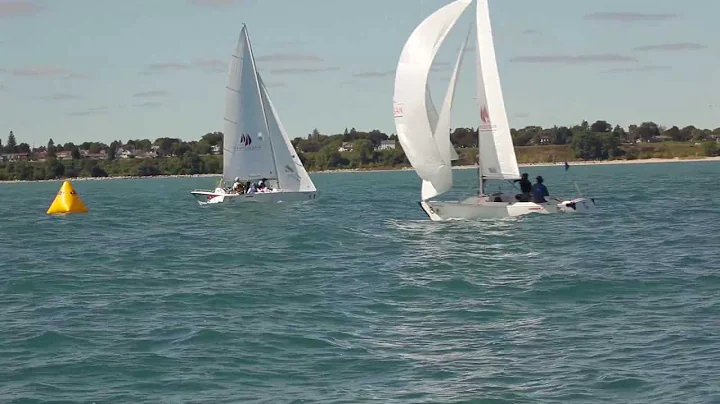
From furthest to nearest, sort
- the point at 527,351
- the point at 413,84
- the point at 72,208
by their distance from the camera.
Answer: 1. the point at 72,208
2. the point at 413,84
3. the point at 527,351

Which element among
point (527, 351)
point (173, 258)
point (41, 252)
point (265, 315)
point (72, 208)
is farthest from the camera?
point (72, 208)

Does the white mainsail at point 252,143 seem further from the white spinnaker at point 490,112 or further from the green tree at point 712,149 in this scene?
the green tree at point 712,149

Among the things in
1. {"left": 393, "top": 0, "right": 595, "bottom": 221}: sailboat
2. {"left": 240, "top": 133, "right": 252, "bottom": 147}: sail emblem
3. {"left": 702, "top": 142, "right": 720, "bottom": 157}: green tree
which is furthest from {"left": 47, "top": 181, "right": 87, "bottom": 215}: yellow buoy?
{"left": 702, "top": 142, "right": 720, "bottom": 157}: green tree

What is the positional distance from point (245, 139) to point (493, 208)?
881 inches

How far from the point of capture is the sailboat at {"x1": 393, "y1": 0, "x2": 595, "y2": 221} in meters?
41.6

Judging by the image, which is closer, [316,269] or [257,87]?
[316,269]

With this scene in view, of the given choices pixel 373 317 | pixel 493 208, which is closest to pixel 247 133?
pixel 493 208

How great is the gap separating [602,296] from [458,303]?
9.42 feet

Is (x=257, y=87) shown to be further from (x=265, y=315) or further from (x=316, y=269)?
(x=265, y=315)

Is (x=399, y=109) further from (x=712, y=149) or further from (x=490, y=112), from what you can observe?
(x=712, y=149)

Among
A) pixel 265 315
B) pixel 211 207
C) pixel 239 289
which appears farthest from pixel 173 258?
pixel 211 207

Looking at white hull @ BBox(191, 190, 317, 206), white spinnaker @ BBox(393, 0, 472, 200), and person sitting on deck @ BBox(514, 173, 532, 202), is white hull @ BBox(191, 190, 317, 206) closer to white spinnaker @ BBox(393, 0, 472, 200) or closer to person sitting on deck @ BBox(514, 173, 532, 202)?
white spinnaker @ BBox(393, 0, 472, 200)

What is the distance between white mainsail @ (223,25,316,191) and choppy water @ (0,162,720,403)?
20.8 meters

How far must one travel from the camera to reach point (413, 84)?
42.3 m
